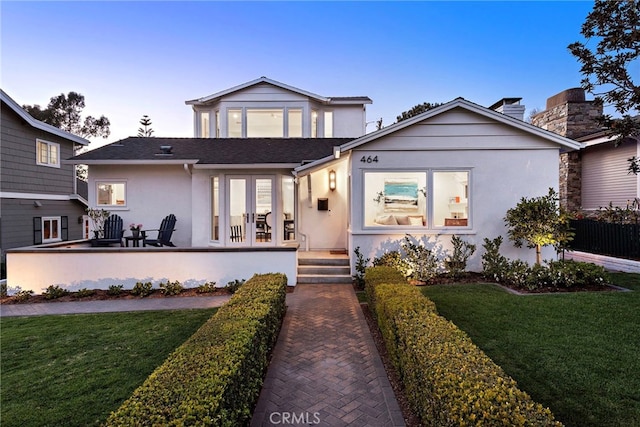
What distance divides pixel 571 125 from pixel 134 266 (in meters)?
20.2

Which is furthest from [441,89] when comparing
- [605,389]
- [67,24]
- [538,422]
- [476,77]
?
[538,422]

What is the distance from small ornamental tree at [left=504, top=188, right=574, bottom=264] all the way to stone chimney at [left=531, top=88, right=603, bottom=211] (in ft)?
29.2

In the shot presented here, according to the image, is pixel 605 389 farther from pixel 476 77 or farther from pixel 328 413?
pixel 476 77

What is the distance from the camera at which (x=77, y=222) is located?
52.8 ft

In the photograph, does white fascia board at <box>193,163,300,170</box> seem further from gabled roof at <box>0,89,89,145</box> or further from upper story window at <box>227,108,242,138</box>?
gabled roof at <box>0,89,89,145</box>

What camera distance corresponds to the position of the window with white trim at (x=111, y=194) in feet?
36.5

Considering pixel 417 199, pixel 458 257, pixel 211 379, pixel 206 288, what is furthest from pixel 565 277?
pixel 206 288

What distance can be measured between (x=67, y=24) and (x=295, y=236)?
1195 centimetres

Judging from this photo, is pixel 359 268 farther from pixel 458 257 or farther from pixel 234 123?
pixel 234 123

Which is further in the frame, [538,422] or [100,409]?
[100,409]

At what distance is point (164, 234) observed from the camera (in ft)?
33.7

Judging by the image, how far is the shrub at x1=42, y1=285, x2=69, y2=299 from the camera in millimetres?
7789

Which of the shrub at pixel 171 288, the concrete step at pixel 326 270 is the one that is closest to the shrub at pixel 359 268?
the concrete step at pixel 326 270

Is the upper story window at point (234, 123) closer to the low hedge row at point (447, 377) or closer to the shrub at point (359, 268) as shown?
the shrub at point (359, 268)
